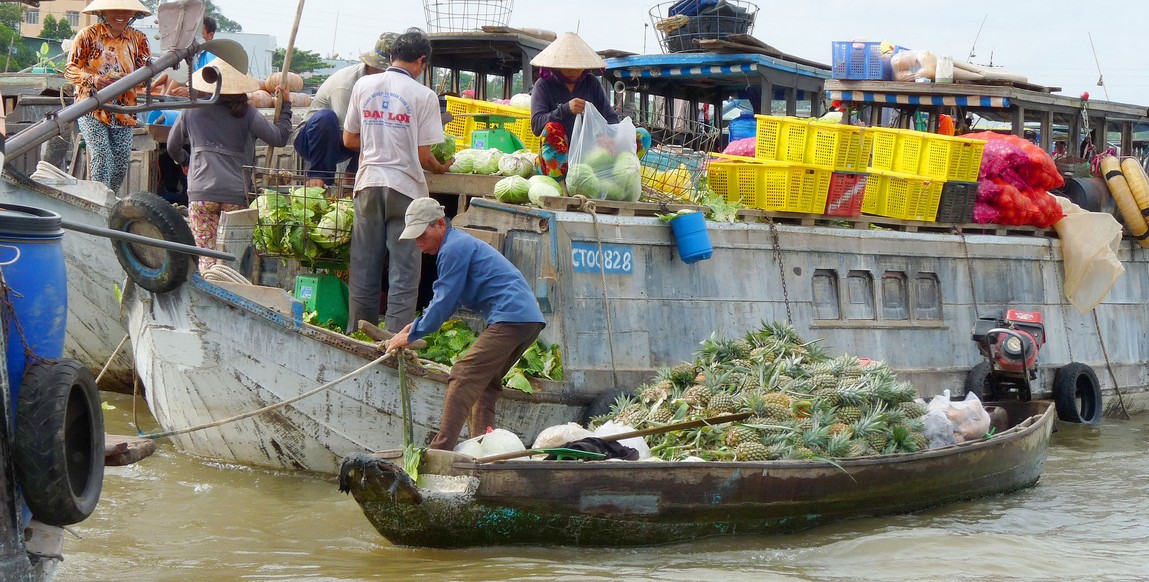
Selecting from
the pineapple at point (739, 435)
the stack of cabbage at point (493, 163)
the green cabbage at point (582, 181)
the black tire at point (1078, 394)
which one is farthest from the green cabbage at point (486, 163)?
the black tire at point (1078, 394)

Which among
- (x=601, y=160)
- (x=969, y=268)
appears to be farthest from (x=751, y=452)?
(x=969, y=268)

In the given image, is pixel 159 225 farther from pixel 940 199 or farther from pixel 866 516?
pixel 940 199

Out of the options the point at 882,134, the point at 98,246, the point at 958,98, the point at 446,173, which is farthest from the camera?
the point at 958,98

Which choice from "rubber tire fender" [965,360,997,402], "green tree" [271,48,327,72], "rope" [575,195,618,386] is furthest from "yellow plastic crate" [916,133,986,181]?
"green tree" [271,48,327,72]

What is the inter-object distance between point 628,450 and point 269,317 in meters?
2.44

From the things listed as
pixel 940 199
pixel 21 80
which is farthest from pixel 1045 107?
pixel 21 80

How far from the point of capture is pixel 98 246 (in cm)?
984

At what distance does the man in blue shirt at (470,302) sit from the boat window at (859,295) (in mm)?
4122

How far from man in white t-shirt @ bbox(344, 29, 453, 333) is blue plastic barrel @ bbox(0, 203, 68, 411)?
10.8 ft

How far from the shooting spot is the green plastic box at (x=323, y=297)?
861cm

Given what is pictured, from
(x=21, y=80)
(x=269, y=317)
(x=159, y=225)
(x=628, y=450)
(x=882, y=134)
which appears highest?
(x=21, y=80)

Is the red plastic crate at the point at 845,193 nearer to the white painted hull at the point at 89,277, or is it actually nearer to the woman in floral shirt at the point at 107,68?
the woman in floral shirt at the point at 107,68

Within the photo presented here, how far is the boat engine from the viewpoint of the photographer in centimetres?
1053

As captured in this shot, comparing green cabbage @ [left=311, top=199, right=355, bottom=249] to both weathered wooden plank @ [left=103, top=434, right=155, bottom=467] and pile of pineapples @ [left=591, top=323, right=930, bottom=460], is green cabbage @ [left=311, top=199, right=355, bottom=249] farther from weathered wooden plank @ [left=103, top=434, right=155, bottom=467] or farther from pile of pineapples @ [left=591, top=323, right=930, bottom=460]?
weathered wooden plank @ [left=103, top=434, right=155, bottom=467]
